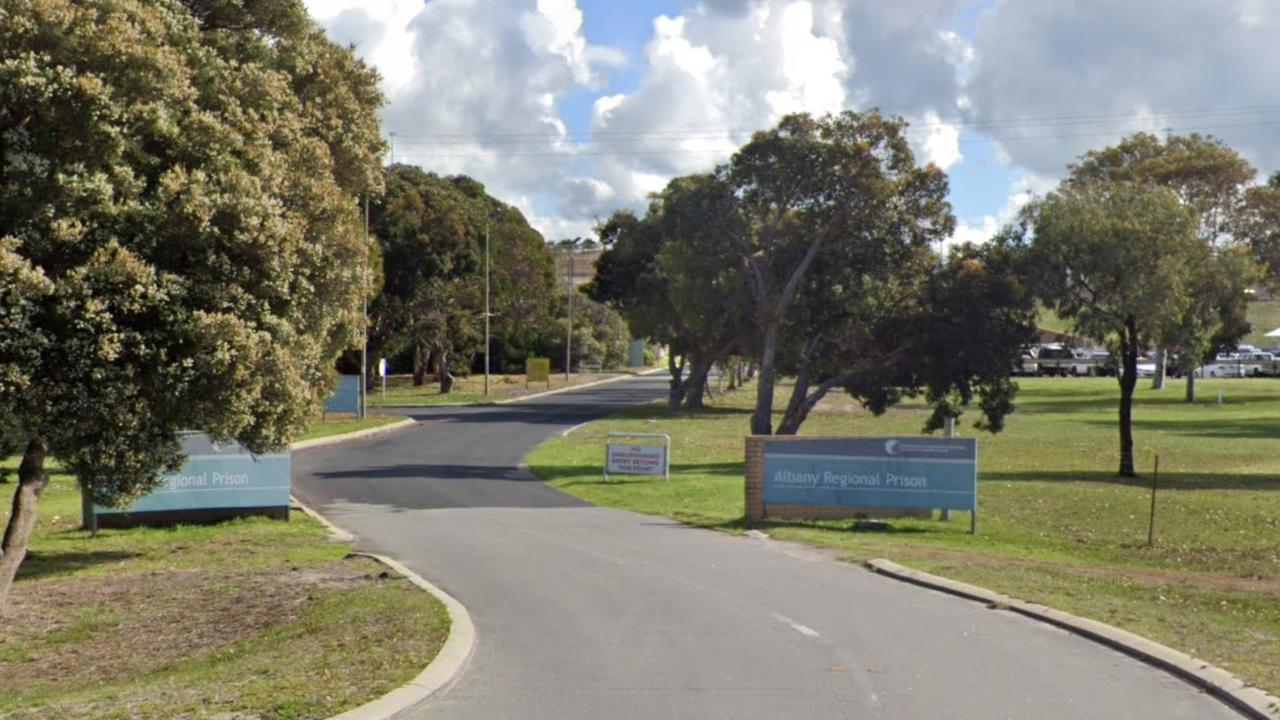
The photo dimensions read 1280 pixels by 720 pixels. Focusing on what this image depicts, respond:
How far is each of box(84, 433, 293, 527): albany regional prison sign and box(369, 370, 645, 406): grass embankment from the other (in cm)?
3836

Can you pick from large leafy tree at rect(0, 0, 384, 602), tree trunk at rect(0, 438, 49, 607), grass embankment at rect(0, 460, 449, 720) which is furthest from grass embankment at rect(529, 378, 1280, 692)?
tree trunk at rect(0, 438, 49, 607)

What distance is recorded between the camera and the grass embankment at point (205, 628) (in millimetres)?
8523

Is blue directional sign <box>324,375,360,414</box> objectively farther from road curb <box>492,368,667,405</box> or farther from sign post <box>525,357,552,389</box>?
sign post <box>525,357,552,389</box>

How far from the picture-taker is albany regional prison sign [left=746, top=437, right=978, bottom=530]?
20.0 metres

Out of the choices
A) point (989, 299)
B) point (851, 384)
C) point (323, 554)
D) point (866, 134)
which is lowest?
point (323, 554)

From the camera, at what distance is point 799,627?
11.0 metres

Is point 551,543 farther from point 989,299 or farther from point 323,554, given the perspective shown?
point 989,299

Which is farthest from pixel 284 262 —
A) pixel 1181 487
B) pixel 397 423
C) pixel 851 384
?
pixel 397 423

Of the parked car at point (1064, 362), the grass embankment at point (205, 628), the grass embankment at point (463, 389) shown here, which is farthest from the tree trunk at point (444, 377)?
the parked car at point (1064, 362)

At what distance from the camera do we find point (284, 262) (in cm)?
1194

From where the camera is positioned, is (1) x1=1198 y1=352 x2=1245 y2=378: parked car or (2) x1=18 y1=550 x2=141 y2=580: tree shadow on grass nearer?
(2) x1=18 y1=550 x2=141 y2=580: tree shadow on grass

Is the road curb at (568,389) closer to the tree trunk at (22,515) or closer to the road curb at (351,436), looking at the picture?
the road curb at (351,436)

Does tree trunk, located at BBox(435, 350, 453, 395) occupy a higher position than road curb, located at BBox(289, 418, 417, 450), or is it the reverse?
tree trunk, located at BBox(435, 350, 453, 395)

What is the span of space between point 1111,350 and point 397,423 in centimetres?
2254
